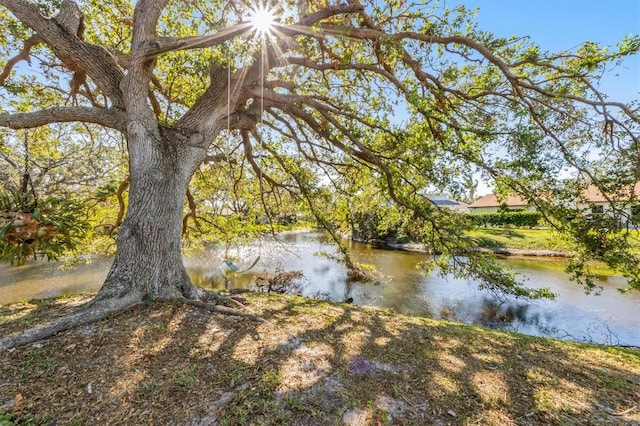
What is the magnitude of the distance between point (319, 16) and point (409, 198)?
332 cm

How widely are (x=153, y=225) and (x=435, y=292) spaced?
35.1 ft

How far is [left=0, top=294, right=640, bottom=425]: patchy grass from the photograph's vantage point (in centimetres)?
191

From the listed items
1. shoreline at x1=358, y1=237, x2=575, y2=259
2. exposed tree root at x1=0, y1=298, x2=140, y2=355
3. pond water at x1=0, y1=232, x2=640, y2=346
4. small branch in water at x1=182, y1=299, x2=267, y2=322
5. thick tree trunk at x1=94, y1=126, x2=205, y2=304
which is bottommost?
pond water at x1=0, y1=232, x2=640, y2=346

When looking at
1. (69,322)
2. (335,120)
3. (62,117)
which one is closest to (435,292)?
(335,120)

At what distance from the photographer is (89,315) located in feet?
9.59

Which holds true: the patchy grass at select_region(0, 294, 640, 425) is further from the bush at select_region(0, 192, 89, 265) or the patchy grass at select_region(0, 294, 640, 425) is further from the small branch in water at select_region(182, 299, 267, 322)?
the bush at select_region(0, 192, 89, 265)

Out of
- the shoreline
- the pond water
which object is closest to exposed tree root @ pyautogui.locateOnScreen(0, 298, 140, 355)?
the pond water

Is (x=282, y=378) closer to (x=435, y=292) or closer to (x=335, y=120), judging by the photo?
(x=335, y=120)

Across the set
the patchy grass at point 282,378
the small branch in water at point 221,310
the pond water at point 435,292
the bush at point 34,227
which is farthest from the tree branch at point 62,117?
the pond water at point 435,292

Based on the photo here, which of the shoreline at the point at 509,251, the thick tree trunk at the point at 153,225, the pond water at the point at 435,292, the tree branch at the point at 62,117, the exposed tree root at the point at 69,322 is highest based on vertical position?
the tree branch at the point at 62,117

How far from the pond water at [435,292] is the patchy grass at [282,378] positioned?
298 cm

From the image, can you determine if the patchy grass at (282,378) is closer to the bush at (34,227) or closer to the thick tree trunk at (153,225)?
the thick tree trunk at (153,225)

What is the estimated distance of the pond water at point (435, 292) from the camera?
25.8 feet

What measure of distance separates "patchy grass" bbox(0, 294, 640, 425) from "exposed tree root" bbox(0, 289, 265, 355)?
0.10 metres
